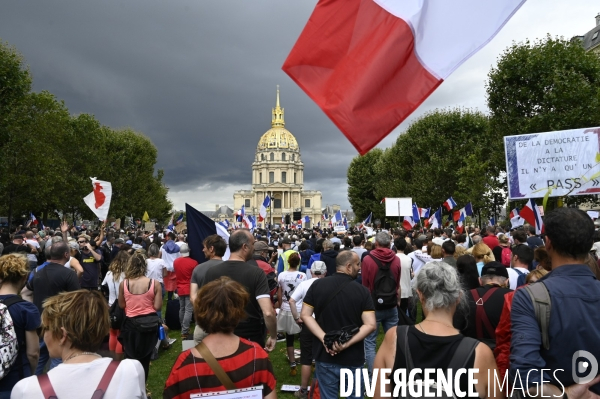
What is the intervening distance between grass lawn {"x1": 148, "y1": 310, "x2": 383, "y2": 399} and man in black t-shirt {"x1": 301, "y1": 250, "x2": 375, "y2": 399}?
2.21 m

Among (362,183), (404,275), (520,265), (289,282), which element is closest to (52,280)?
(289,282)

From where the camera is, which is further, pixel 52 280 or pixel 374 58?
pixel 52 280

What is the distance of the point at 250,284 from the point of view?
4.53 meters

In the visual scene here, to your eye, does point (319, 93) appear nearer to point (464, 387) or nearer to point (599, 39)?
point (464, 387)

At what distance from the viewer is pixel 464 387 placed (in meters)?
2.52

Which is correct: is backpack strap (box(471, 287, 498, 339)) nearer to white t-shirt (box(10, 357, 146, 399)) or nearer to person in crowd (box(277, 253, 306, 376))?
white t-shirt (box(10, 357, 146, 399))

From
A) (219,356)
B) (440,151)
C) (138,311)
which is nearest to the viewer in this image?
(219,356)

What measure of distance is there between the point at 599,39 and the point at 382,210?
23247 mm

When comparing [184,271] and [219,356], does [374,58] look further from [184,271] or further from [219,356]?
[184,271]

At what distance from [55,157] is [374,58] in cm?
3246

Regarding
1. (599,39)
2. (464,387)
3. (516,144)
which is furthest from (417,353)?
(599,39)

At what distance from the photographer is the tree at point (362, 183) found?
64.0 m

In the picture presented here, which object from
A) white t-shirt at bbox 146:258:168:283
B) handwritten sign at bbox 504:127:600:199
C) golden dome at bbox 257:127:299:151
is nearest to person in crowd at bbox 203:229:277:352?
white t-shirt at bbox 146:258:168:283

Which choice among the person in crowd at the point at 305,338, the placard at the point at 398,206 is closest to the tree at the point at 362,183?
the placard at the point at 398,206
